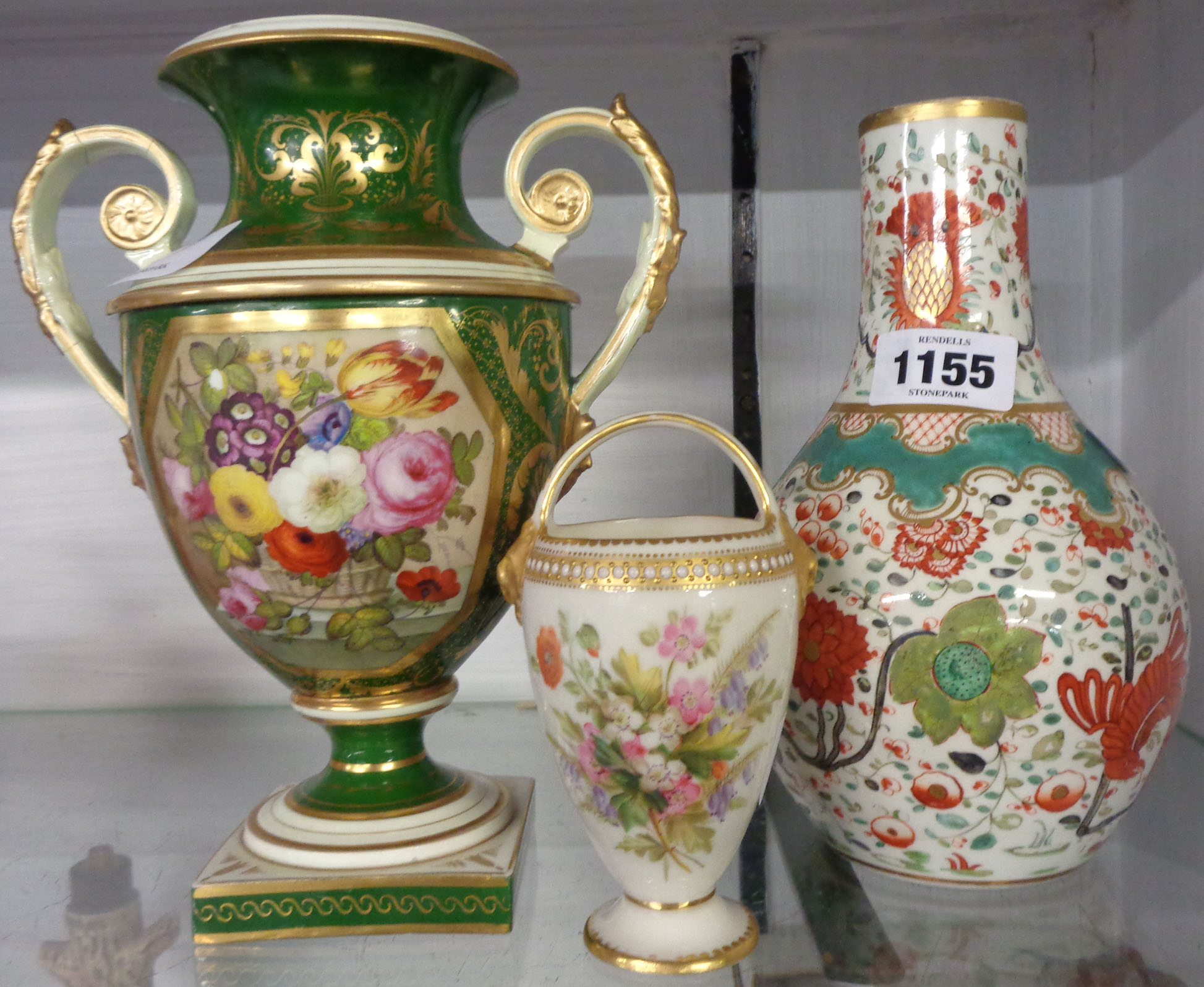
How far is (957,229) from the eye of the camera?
2.16 ft

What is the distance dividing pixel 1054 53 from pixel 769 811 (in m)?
0.64

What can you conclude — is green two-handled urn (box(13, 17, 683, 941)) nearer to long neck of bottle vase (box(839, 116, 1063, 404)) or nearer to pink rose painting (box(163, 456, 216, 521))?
pink rose painting (box(163, 456, 216, 521))

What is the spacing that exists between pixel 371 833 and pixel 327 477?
0.22 m

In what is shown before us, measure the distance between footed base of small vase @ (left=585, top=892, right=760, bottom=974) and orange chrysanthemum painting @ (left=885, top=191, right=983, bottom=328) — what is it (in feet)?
1.12

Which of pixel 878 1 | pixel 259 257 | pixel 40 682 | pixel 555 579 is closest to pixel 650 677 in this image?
pixel 555 579

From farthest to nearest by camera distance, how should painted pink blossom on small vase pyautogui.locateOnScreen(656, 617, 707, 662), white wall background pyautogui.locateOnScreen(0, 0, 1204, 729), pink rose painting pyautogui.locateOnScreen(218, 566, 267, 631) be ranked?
white wall background pyautogui.locateOnScreen(0, 0, 1204, 729) < pink rose painting pyautogui.locateOnScreen(218, 566, 267, 631) < painted pink blossom on small vase pyautogui.locateOnScreen(656, 617, 707, 662)

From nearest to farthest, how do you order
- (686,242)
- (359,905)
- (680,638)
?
1. (680,638)
2. (359,905)
3. (686,242)

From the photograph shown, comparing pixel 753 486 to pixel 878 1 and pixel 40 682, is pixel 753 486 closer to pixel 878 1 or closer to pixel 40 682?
pixel 878 1

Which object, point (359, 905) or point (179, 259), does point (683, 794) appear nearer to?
point (359, 905)

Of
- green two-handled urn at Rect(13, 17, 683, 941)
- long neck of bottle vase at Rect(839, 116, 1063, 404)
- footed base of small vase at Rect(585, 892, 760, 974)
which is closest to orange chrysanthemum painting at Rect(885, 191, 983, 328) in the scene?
long neck of bottle vase at Rect(839, 116, 1063, 404)

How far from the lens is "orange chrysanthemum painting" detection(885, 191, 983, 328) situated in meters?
0.66

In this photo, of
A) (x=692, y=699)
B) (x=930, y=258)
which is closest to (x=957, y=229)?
(x=930, y=258)

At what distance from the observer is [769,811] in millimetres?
808

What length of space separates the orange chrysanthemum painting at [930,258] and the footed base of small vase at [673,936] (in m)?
0.34
